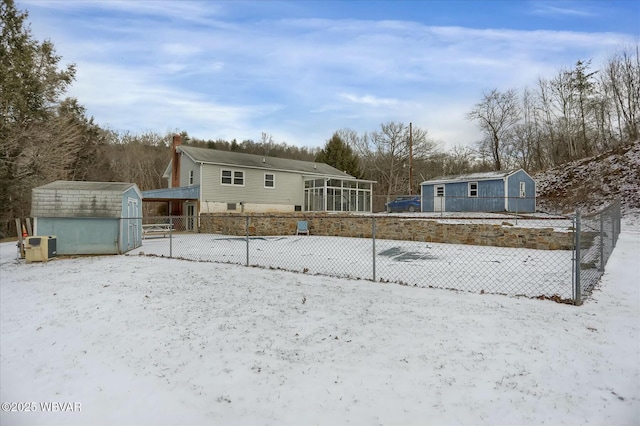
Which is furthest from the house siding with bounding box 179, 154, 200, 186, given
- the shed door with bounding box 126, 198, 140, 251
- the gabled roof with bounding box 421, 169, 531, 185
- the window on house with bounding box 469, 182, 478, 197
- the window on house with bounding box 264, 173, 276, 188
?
the window on house with bounding box 469, 182, 478, 197

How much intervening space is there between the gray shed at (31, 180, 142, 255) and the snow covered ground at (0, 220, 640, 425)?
18.8ft

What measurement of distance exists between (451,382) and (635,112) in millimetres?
39014

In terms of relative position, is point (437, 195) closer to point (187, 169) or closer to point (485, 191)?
point (485, 191)

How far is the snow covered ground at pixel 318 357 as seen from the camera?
2719 mm

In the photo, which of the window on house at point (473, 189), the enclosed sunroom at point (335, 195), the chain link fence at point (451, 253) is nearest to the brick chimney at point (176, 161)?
the chain link fence at point (451, 253)

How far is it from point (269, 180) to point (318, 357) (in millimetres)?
22860

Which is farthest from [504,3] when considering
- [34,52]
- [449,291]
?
[34,52]

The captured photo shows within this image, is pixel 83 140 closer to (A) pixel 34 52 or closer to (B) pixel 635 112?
(A) pixel 34 52

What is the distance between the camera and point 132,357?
3.66 meters

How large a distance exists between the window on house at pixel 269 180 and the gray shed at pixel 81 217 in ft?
46.3

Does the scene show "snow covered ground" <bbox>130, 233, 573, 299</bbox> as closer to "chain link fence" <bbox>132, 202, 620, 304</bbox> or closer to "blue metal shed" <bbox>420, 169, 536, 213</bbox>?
"chain link fence" <bbox>132, 202, 620, 304</bbox>

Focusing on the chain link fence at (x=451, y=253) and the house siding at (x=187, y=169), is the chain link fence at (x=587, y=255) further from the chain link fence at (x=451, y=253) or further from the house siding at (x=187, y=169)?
the house siding at (x=187, y=169)

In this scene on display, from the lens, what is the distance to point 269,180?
84.5 ft

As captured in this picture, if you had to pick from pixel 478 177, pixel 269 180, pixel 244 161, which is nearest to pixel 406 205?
pixel 478 177
